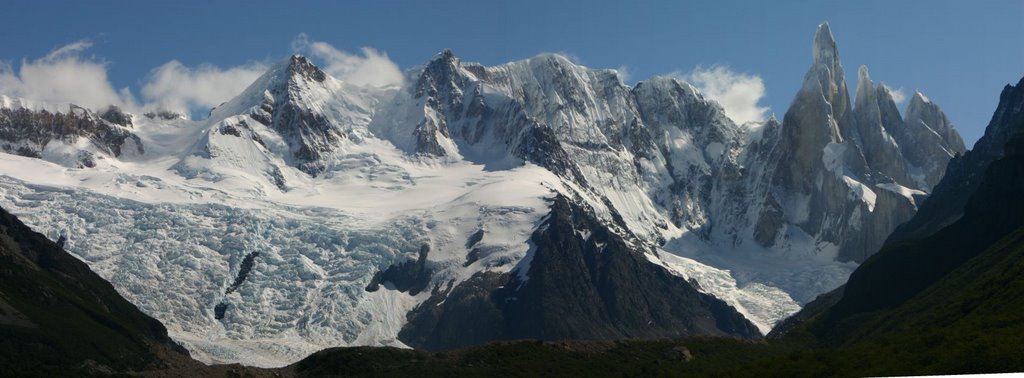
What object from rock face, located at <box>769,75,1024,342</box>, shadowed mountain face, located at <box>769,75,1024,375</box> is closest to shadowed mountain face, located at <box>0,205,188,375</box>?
shadowed mountain face, located at <box>769,75,1024,375</box>

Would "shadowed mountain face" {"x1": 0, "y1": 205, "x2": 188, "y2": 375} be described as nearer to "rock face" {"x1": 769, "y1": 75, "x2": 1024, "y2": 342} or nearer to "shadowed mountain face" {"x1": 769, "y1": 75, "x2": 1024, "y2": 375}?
"shadowed mountain face" {"x1": 769, "y1": 75, "x2": 1024, "y2": 375}

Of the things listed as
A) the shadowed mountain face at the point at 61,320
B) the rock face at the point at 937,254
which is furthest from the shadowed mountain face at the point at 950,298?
the shadowed mountain face at the point at 61,320

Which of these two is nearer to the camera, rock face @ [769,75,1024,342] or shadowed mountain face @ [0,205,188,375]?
shadowed mountain face @ [0,205,188,375]

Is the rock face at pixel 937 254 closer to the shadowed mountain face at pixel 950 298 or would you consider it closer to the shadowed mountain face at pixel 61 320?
the shadowed mountain face at pixel 950 298

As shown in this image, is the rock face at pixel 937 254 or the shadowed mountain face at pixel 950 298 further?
the rock face at pixel 937 254

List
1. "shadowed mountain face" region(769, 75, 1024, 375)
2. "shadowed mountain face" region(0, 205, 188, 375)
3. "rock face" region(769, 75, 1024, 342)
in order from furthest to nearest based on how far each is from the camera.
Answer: "rock face" region(769, 75, 1024, 342), "shadowed mountain face" region(0, 205, 188, 375), "shadowed mountain face" region(769, 75, 1024, 375)

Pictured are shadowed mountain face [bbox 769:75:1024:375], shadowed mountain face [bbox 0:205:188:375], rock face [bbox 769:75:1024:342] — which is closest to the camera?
shadowed mountain face [bbox 769:75:1024:375]

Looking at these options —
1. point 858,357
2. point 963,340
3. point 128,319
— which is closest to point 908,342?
point 858,357

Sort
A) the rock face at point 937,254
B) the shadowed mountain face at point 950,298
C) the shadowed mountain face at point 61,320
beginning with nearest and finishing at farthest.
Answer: the shadowed mountain face at point 950,298
the shadowed mountain face at point 61,320
the rock face at point 937,254
